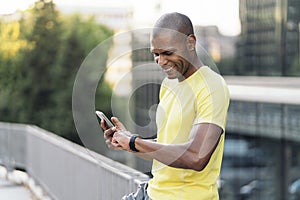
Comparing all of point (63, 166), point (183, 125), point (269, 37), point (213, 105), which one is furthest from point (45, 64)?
point (213, 105)

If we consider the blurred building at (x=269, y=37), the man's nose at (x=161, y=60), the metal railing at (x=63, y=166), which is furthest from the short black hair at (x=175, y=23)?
the blurred building at (x=269, y=37)

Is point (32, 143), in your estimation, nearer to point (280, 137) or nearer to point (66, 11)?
point (280, 137)

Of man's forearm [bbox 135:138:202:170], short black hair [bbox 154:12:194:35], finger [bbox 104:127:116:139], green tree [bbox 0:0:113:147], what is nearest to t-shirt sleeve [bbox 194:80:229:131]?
man's forearm [bbox 135:138:202:170]

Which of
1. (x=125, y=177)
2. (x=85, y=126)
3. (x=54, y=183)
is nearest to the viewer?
(x=85, y=126)

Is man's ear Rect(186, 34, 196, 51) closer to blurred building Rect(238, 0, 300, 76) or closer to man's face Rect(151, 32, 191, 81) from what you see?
man's face Rect(151, 32, 191, 81)

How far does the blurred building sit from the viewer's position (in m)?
16.7

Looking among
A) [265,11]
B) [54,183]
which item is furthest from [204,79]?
[265,11]

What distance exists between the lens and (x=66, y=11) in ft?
218

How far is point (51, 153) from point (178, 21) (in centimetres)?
763

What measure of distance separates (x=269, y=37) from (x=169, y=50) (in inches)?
610

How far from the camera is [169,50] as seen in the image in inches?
108

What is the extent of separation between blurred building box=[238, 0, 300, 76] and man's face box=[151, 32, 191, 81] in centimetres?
1386

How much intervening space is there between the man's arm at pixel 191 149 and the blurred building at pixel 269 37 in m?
14.0

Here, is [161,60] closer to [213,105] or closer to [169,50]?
[169,50]
